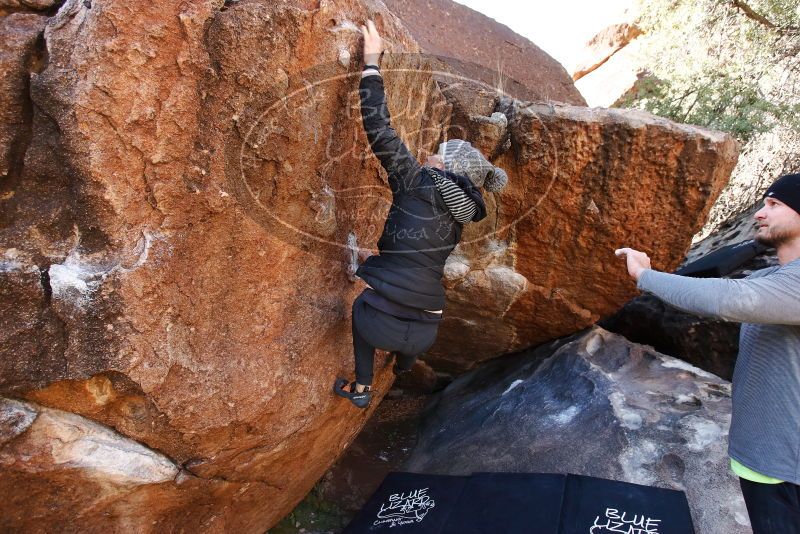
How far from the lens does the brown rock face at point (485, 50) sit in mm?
4578

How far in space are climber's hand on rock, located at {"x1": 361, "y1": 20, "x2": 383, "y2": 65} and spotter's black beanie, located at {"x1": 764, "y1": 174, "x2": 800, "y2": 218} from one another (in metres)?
1.62

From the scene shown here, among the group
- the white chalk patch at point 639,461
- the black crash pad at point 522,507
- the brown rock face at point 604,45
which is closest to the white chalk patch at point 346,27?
the black crash pad at point 522,507

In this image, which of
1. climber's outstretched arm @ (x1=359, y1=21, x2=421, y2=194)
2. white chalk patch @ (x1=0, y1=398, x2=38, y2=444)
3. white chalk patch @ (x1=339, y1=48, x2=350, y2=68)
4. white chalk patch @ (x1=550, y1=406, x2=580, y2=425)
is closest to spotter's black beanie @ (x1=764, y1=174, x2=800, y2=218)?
climber's outstretched arm @ (x1=359, y1=21, x2=421, y2=194)

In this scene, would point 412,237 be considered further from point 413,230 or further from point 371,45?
point 371,45

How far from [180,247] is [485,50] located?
3606mm

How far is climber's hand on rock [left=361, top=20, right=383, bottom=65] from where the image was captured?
250cm

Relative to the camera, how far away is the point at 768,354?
201 cm

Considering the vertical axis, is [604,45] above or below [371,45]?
above

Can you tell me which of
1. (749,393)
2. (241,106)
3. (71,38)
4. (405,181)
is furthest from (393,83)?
(749,393)

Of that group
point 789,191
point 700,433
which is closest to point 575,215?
point 700,433

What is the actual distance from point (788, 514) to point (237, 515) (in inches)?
102

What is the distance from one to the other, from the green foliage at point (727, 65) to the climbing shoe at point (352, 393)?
5.88 metres

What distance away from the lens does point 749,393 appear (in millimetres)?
2061

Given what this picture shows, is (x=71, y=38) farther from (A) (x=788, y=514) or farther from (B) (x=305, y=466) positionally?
(A) (x=788, y=514)
